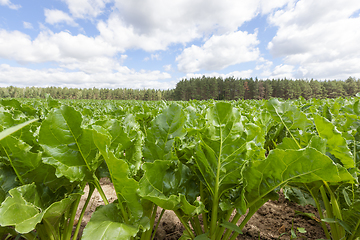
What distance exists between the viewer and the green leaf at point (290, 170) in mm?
799

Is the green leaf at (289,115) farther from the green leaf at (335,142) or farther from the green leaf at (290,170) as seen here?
the green leaf at (290,170)

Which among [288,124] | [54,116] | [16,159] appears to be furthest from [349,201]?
[16,159]

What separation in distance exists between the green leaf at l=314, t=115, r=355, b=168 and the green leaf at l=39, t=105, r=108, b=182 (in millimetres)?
1264

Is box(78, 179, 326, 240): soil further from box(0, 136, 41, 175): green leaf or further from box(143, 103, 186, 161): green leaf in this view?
box(0, 136, 41, 175): green leaf

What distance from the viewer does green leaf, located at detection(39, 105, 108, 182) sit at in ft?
2.85

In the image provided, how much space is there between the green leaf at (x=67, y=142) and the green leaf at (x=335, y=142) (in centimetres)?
126

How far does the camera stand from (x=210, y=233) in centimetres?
112

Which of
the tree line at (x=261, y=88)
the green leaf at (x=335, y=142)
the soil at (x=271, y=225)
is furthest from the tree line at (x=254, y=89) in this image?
the green leaf at (x=335, y=142)

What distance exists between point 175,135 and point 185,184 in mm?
294

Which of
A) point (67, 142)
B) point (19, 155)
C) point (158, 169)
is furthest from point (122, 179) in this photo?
point (19, 155)

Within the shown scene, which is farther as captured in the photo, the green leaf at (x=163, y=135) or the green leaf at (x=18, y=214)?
the green leaf at (x=163, y=135)

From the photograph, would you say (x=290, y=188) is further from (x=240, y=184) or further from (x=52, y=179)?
(x=52, y=179)

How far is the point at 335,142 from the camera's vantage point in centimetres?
105

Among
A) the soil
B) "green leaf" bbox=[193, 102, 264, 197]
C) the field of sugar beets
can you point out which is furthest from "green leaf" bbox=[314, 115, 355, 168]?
the soil
